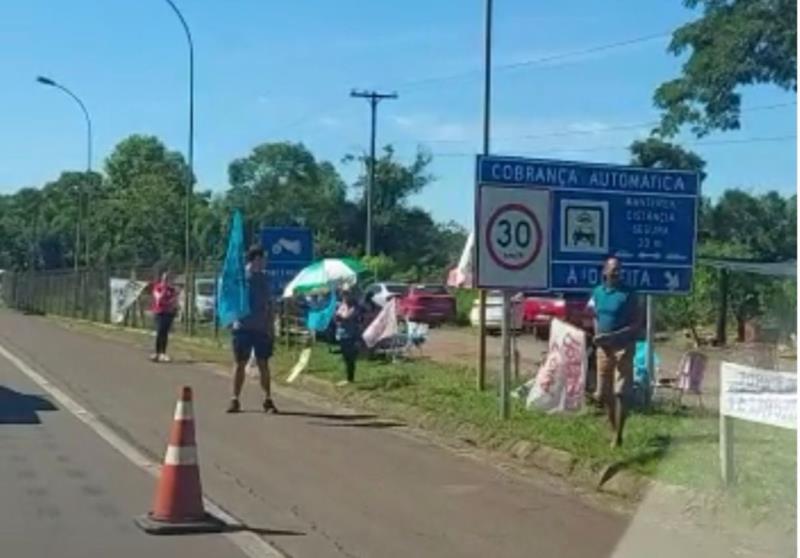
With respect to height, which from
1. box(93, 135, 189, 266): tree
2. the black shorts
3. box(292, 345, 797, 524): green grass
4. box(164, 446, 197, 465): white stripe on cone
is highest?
box(93, 135, 189, 266): tree

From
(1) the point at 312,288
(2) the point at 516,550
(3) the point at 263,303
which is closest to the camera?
(2) the point at 516,550

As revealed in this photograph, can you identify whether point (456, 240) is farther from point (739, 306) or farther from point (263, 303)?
point (263, 303)

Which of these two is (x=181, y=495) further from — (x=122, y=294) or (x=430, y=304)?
(x=430, y=304)

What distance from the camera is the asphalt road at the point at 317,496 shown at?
8969 mm

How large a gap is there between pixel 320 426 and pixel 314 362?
786 cm

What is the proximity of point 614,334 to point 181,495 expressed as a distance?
17.6ft

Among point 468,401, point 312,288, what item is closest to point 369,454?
point 468,401

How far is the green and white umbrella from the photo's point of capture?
83.0ft

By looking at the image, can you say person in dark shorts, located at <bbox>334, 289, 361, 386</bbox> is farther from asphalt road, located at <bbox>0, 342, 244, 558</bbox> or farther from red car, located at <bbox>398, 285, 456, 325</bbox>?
red car, located at <bbox>398, 285, 456, 325</bbox>

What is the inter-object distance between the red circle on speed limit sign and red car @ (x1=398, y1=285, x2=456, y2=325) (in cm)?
3253

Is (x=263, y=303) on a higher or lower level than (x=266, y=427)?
higher

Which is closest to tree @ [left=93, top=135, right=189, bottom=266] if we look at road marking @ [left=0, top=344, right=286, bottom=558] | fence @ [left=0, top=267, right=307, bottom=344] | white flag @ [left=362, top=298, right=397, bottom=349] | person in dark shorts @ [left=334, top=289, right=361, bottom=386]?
fence @ [left=0, top=267, right=307, bottom=344]

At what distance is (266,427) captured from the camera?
15.5 meters

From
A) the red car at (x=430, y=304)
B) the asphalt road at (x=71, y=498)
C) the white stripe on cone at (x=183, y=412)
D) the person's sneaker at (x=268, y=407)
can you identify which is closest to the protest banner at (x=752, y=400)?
the asphalt road at (x=71, y=498)
